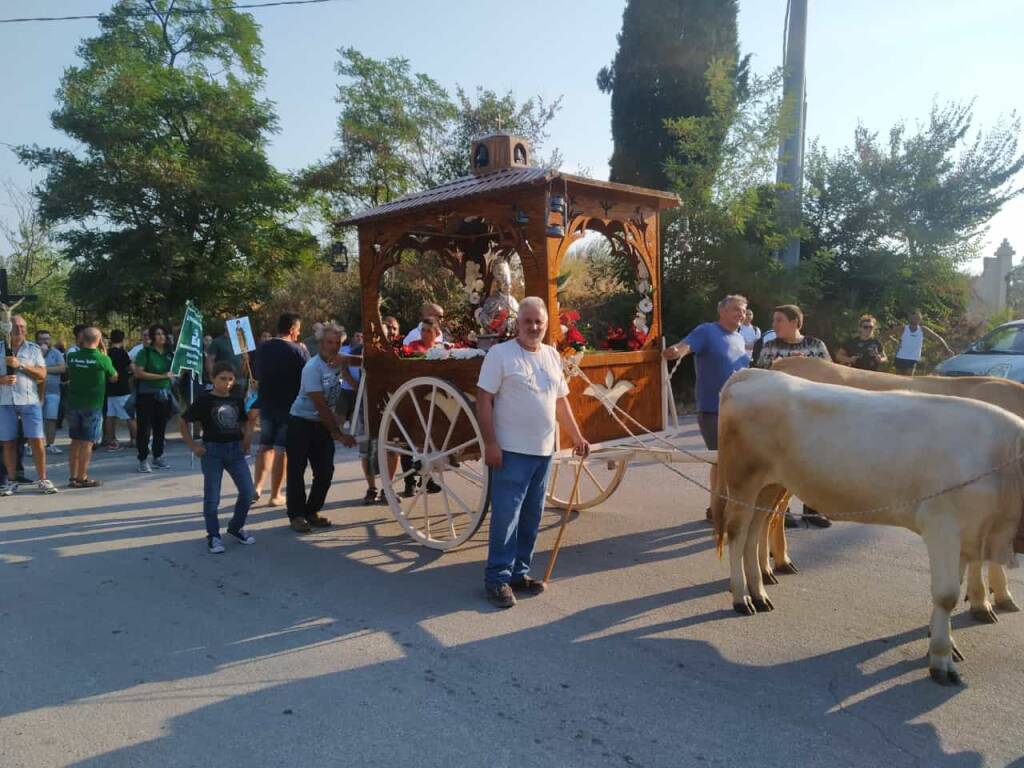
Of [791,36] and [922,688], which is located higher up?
[791,36]

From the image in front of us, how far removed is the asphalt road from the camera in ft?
9.92

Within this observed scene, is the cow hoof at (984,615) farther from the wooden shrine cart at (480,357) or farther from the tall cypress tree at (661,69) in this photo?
the tall cypress tree at (661,69)

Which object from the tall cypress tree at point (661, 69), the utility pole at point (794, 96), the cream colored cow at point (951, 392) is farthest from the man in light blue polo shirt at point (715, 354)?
the tall cypress tree at point (661, 69)

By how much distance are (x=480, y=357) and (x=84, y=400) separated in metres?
5.26

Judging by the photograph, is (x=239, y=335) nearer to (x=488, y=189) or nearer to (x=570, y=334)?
(x=488, y=189)

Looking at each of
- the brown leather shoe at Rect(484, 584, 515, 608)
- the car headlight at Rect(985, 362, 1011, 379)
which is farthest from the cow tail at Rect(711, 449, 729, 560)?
the car headlight at Rect(985, 362, 1011, 379)

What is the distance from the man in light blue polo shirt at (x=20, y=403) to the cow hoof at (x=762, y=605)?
7.17 m

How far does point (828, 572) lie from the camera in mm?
5105

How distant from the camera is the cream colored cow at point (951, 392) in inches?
168

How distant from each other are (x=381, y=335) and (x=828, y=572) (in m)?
3.92

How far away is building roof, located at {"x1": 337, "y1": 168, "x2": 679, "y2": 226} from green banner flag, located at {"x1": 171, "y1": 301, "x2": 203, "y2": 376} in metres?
4.25

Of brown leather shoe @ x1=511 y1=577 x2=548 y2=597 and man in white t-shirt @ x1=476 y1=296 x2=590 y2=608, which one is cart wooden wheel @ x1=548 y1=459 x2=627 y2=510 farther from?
brown leather shoe @ x1=511 y1=577 x2=548 y2=597

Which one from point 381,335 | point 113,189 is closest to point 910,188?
point 381,335

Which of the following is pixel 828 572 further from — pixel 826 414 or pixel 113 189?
pixel 113 189
